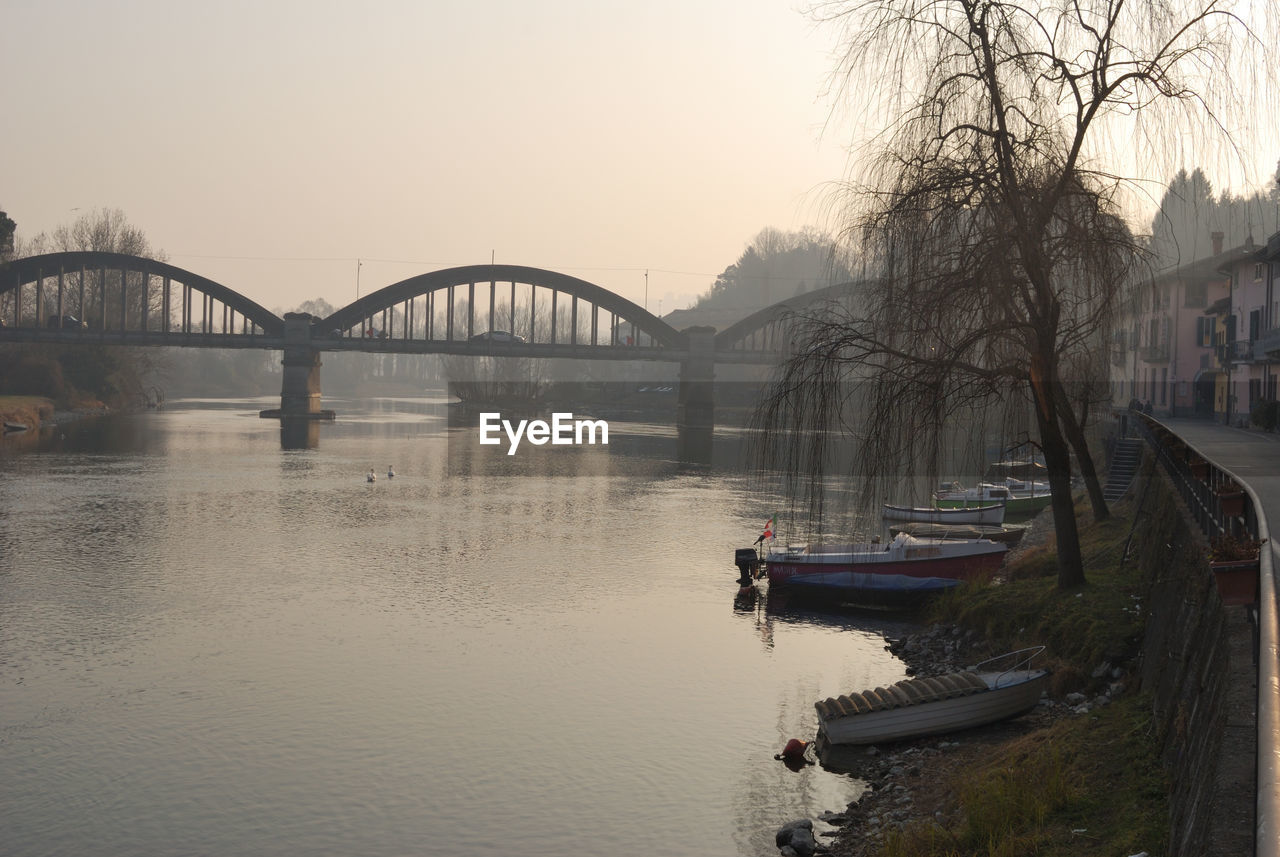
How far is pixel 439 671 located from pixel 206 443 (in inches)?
2727

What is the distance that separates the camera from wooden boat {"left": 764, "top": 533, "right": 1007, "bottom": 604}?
32.1 metres

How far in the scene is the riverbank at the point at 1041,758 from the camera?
13609 mm

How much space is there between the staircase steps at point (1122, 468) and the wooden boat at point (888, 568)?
8.38 metres

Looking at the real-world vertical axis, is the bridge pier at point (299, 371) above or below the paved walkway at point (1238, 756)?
above

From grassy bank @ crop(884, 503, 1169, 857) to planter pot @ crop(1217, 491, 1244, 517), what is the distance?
3.17 meters

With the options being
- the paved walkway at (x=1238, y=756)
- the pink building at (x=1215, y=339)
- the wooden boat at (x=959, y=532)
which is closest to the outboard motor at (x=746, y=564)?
the wooden boat at (x=959, y=532)

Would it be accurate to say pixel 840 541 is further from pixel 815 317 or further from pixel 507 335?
pixel 507 335

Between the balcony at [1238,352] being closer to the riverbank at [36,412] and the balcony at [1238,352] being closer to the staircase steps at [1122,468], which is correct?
the staircase steps at [1122,468]

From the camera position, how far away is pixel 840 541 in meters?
41.3

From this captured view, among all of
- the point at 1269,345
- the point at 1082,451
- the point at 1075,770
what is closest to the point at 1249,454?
the point at 1082,451

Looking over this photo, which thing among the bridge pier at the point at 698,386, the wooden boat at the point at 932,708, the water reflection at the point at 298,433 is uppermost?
the bridge pier at the point at 698,386

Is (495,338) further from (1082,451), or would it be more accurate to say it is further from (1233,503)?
(1233,503)

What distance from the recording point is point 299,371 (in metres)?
139

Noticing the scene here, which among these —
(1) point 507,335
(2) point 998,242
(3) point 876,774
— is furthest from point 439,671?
(1) point 507,335
